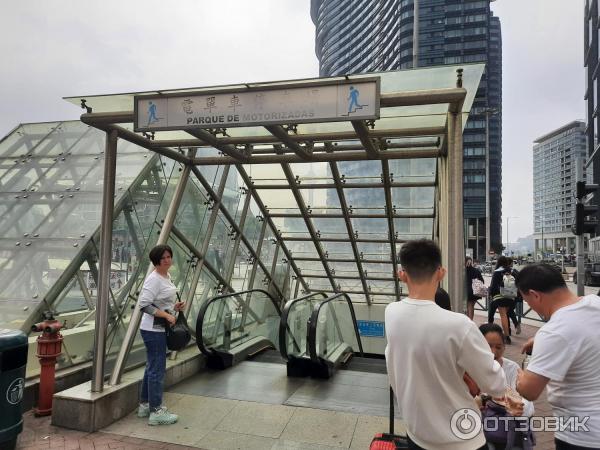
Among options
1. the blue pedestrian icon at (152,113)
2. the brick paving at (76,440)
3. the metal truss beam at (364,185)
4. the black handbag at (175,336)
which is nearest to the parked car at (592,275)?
the metal truss beam at (364,185)

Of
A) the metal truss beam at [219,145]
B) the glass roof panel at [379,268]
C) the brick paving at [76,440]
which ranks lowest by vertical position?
the brick paving at [76,440]

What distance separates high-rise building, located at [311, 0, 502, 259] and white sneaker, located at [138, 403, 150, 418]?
76410mm

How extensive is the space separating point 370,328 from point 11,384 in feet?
33.8

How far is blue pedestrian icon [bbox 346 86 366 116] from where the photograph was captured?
11.3 feet

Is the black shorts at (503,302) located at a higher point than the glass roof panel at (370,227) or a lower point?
lower

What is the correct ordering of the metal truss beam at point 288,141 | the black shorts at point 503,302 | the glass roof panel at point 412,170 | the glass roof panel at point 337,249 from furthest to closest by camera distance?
1. the glass roof panel at point 337,249
2. the black shorts at point 503,302
3. the glass roof panel at point 412,170
4. the metal truss beam at point 288,141

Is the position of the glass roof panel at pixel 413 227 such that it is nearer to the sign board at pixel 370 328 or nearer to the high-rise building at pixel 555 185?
the sign board at pixel 370 328

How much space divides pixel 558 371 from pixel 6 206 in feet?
22.9

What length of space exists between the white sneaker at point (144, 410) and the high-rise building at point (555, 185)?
72889 mm

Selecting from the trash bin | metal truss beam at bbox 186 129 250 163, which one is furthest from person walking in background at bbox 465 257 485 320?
the trash bin

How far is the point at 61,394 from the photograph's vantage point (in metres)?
4.19

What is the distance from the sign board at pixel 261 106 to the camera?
346cm

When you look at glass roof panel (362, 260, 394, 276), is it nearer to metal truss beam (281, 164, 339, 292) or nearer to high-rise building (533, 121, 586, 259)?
metal truss beam (281, 164, 339, 292)

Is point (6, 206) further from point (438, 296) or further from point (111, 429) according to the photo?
point (438, 296)
